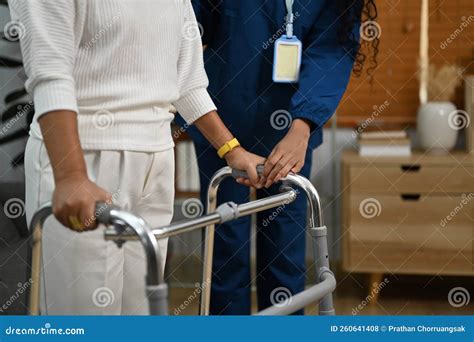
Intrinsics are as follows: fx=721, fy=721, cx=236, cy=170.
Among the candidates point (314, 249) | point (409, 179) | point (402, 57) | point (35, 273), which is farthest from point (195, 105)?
point (402, 57)

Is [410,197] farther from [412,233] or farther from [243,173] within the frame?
[243,173]

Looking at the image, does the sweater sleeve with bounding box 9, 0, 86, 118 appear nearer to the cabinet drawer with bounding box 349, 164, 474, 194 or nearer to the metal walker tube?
the metal walker tube

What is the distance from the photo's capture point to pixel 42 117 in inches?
41.5

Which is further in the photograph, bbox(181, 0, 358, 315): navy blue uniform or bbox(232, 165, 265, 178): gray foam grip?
bbox(181, 0, 358, 315): navy blue uniform

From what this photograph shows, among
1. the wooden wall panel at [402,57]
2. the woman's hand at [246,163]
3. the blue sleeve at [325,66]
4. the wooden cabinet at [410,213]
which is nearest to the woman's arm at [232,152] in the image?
the woman's hand at [246,163]

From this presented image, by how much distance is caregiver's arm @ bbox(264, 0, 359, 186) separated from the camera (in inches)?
64.3

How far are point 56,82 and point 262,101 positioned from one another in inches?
30.3

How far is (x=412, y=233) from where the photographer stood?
9.18ft

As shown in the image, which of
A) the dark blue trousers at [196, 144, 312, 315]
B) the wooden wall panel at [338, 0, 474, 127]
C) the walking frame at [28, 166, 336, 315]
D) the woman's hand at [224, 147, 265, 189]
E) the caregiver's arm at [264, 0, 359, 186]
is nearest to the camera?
the walking frame at [28, 166, 336, 315]

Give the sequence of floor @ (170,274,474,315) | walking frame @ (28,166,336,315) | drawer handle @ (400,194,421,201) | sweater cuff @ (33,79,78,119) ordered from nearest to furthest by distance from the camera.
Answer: walking frame @ (28,166,336,315) < sweater cuff @ (33,79,78,119) < floor @ (170,274,474,315) < drawer handle @ (400,194,421,201)

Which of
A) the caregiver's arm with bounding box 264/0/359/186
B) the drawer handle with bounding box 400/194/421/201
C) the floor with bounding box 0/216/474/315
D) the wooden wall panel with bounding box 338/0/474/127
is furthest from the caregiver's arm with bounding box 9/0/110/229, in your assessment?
the wooden wall panel with bounding box 338/0/474/127

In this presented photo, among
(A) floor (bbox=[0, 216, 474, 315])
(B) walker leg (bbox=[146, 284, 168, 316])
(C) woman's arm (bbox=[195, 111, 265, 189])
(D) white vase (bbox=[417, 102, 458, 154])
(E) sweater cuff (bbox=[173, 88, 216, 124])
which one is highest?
(E) sweater cuff (bbox=[173, 88, 216, 124])

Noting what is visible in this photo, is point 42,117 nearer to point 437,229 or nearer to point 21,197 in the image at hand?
point 21,197

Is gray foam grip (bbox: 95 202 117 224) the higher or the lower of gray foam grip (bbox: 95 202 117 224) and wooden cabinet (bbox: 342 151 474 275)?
the higher
